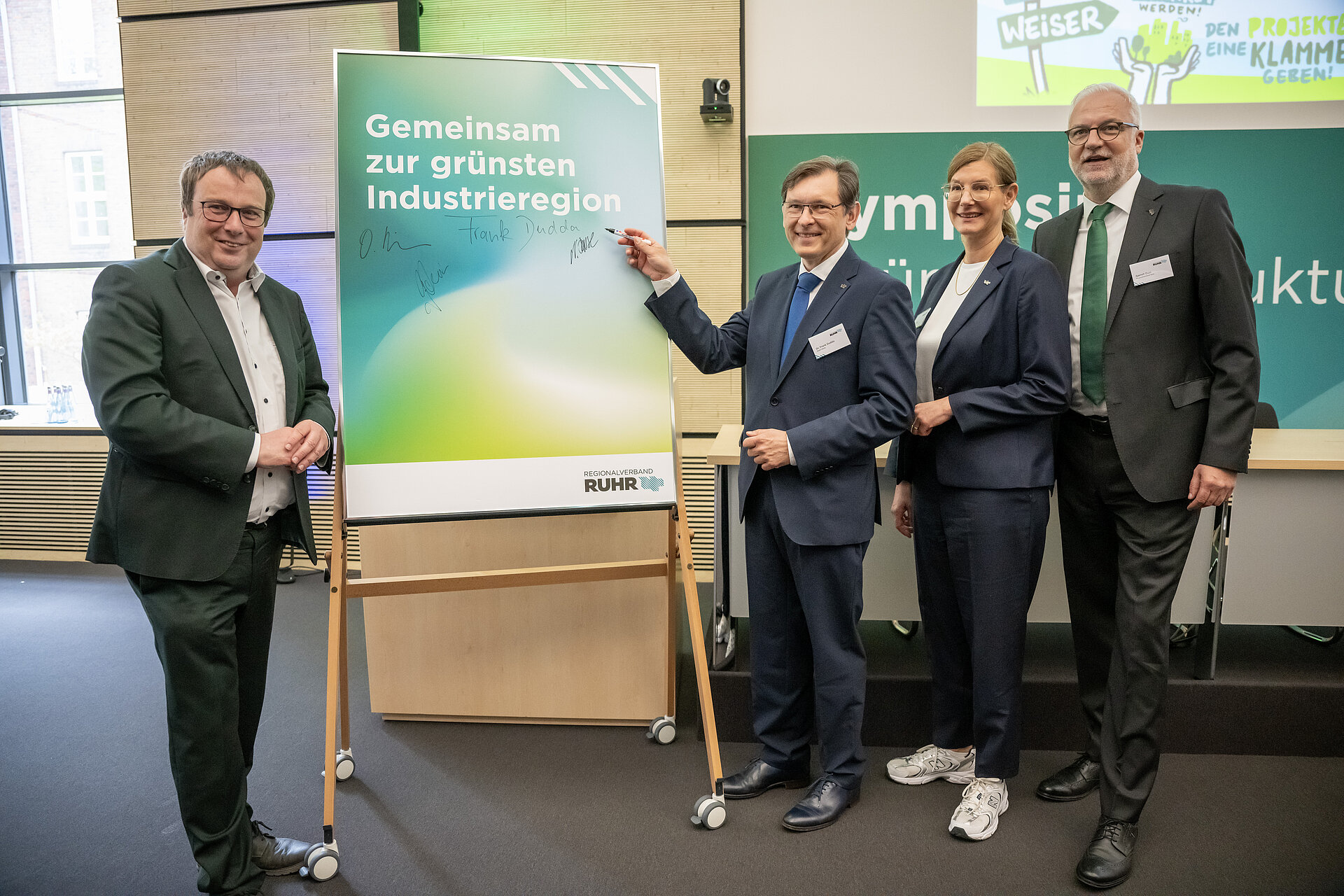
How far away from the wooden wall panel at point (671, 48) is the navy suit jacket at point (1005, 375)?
219cm

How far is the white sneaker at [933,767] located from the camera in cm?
227

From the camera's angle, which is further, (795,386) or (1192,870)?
(795,386)

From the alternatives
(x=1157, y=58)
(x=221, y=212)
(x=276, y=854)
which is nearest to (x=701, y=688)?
(x=276, y=854)

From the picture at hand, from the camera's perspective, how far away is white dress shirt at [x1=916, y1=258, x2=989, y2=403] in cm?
206

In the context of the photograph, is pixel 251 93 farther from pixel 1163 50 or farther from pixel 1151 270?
pixel 1163 50

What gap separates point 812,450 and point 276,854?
157 centimetres

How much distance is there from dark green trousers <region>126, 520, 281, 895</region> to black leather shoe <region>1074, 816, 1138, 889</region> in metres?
1.83

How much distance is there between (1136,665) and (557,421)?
148 cm

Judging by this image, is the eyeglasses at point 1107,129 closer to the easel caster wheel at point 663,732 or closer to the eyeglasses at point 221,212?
the eyeglasses at point 221,212

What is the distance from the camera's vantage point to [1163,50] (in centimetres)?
376

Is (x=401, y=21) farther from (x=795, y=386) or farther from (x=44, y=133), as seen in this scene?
(x=795, y=386)

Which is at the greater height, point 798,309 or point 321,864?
point 798,309

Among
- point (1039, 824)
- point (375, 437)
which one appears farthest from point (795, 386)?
point (1039, 824)

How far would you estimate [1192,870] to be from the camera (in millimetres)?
1879
